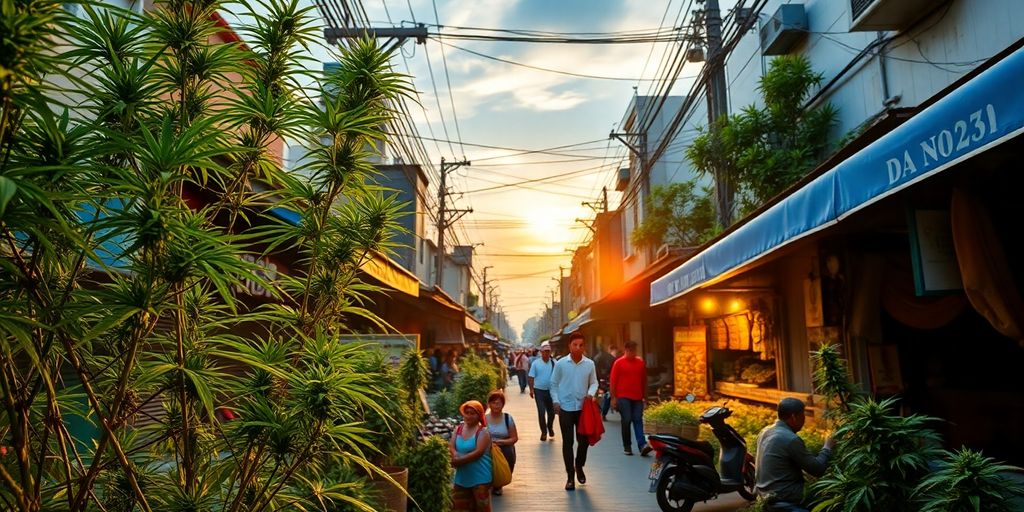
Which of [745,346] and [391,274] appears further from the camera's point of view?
[745,346]

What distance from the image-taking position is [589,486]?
8.44 m

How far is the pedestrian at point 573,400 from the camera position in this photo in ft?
27.2

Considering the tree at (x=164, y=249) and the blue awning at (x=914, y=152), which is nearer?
the tree at (x=164, y=249)

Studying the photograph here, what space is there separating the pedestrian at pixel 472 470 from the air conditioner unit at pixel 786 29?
897cm

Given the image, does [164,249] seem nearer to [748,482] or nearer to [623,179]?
[748,482]

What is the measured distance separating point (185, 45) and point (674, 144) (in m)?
25.3

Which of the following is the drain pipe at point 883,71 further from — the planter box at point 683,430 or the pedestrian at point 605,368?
the pedestrian at point 605,368

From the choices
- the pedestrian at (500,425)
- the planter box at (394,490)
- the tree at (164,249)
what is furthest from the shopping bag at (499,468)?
the tree at (164,249)

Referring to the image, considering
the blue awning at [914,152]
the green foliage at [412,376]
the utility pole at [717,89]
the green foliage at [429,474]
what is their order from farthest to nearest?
the utility pole at [717,89], the green foliage at [412,376], the green foliage at [429,474], the blue awning at [914,152]

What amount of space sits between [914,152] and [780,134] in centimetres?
767

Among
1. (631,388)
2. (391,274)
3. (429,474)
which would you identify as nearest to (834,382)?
(429,474)

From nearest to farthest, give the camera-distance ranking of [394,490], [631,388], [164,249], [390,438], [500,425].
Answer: [164,249], [394,490], [390,438], [500,425], [631,388]

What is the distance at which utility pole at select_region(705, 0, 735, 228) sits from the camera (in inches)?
480

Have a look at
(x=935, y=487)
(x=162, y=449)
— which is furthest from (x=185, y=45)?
(x=935, y=487)
